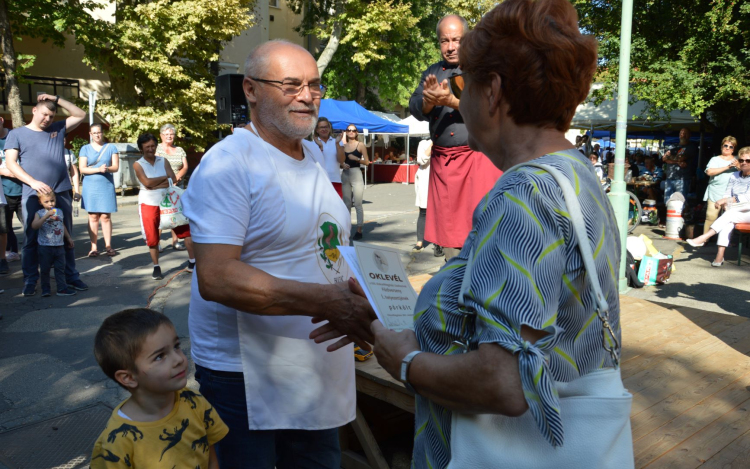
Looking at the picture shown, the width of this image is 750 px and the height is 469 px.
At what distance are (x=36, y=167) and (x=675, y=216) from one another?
417 inches

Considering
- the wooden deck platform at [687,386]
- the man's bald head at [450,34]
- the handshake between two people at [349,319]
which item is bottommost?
the wooden deck platform at [687,386]

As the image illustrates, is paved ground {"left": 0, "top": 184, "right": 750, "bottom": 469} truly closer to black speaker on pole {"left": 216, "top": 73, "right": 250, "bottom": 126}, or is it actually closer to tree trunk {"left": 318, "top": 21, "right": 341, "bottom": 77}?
black speaker on pole {"left": 216, "top": 73, "right": 250, "bottom": 126}

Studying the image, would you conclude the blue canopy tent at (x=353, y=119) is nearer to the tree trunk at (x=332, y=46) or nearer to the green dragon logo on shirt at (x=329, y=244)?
the tree trunk at (x=332, y=46)

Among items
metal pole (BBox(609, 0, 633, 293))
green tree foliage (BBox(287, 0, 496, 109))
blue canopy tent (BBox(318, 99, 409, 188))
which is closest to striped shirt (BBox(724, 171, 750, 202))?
metal pole (BBox(609, 0, 633, 293))

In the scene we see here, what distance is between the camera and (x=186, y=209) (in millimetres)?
1951

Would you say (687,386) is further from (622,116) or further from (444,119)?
(622,116)

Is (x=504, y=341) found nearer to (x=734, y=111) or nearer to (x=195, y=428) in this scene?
(x=195, y=428)

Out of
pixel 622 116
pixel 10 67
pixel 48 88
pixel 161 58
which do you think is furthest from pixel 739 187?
pixel 48 88

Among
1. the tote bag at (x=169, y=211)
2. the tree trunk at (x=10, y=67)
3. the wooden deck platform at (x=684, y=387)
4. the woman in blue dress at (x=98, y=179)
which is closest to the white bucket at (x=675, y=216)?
the wooden deck platform at (x=684, y=387)

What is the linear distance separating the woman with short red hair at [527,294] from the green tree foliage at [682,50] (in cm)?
1150

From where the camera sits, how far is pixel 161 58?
65.1 ft

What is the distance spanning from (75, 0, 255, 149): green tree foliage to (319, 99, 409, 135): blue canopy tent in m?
3.98

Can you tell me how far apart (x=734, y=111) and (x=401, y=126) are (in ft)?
40.1

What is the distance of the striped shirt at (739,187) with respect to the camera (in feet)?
31.3
